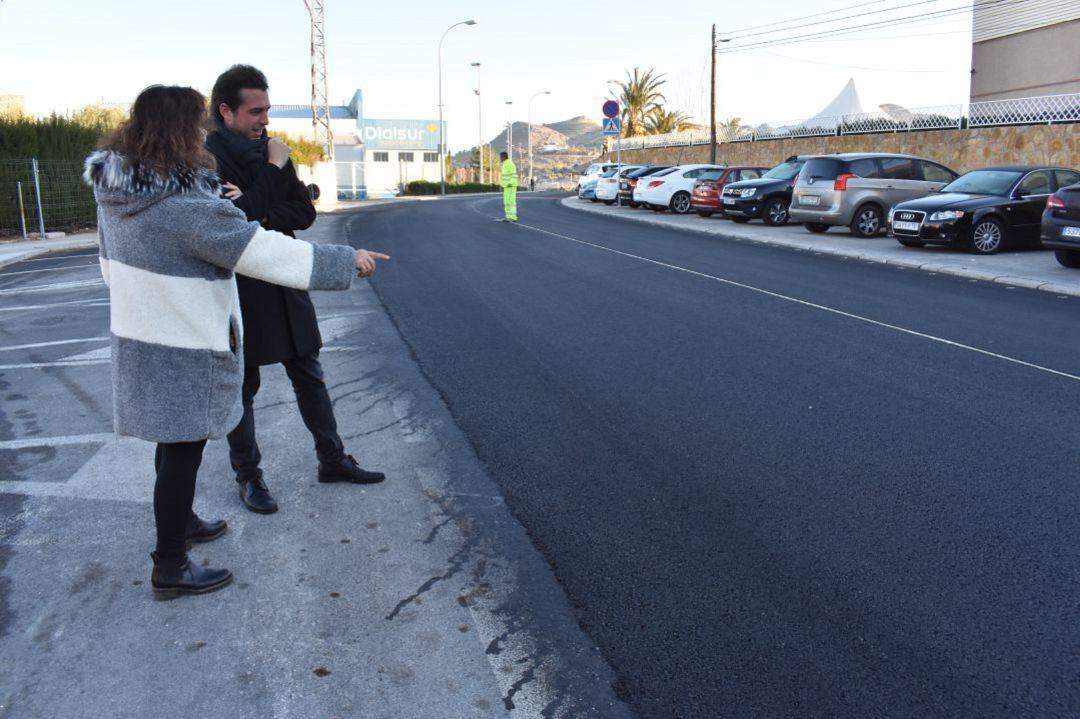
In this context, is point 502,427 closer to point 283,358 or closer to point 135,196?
point 283,358

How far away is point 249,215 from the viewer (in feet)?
13.0

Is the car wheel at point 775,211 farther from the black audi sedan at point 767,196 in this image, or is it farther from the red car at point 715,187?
the red car at point 715,187

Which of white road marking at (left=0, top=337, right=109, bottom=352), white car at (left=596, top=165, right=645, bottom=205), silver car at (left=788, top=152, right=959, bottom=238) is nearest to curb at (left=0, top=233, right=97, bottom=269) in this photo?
white road marking at (left=0, top=337, right=109, bottom=352)

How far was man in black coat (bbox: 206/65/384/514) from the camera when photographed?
13.2ft

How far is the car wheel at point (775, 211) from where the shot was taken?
75.2ft

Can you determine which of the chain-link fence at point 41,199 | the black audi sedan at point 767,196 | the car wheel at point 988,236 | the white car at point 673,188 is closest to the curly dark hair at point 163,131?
the car wheel at point 988,236

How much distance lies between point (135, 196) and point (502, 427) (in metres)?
2.91

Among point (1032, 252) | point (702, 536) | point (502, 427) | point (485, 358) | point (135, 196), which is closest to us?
point (135, 196)

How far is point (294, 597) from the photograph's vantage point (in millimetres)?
3518

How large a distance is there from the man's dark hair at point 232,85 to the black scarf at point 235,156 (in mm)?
93

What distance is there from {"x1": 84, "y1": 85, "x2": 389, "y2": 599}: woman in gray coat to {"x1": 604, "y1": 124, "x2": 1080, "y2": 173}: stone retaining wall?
83.5ft

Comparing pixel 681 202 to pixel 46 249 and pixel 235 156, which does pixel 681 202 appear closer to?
pixel 46 249

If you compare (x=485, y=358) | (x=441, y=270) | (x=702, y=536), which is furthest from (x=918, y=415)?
(x=441, y=270)

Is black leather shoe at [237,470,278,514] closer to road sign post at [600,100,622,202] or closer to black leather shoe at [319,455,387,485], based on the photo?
black leather shoe at [319,455,387,485]
